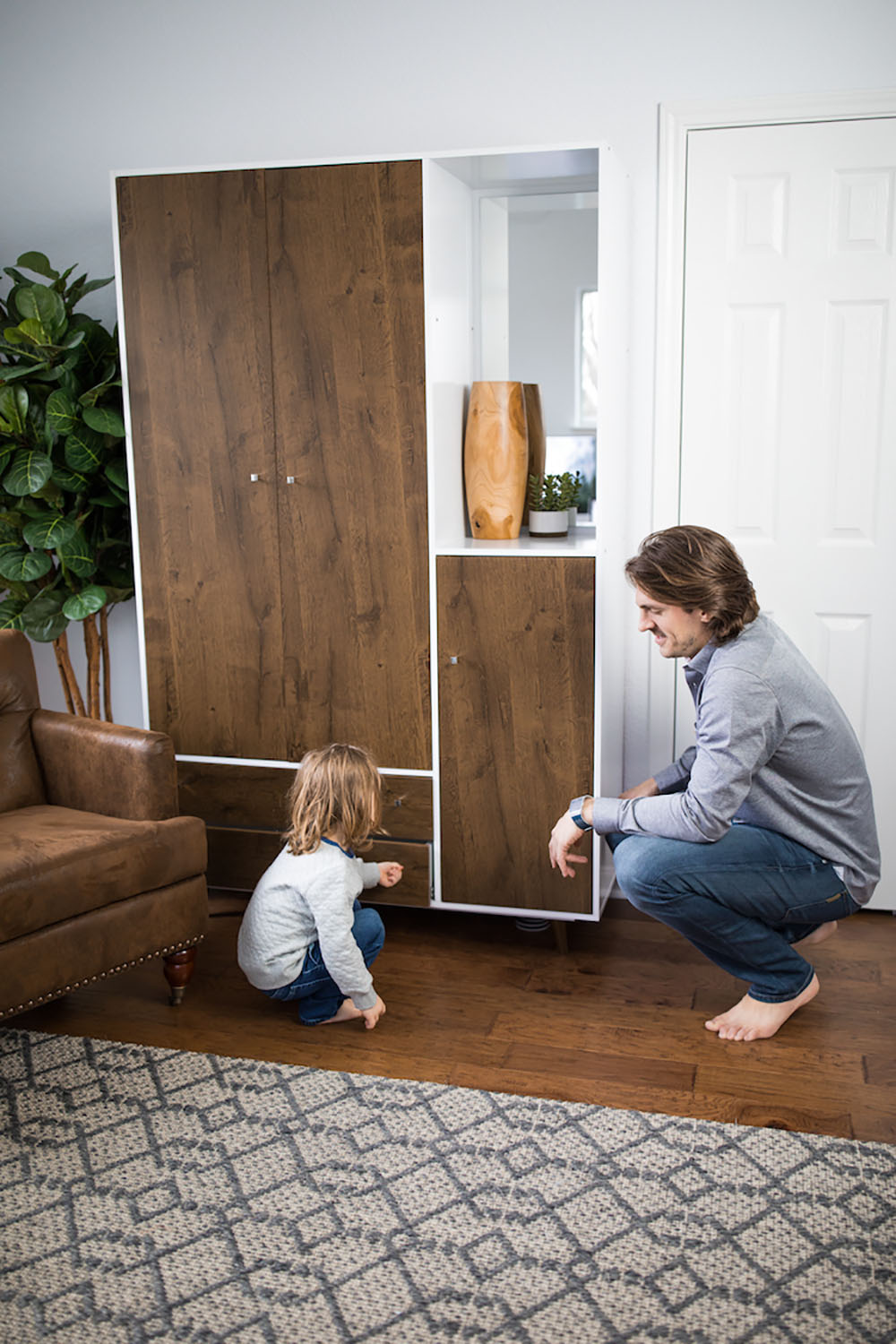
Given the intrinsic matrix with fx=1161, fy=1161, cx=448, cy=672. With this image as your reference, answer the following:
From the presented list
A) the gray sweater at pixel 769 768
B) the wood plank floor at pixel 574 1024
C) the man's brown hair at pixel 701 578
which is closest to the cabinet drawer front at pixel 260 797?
the wood plank floor at pixel 574 1024

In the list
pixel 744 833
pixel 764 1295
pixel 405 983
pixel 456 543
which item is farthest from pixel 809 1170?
pixel 456 543

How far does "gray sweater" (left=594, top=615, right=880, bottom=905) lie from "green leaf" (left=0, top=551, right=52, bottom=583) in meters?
1.66

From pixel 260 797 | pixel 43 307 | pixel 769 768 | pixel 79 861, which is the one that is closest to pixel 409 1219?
pixel 79 861

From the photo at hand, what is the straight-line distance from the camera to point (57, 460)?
10.3 feet

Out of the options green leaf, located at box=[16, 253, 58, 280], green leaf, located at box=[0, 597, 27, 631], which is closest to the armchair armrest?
green leaf, located at box=[0, 597, 27, 631]

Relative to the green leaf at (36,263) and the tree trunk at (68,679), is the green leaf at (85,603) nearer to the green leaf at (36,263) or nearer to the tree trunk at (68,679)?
the tree trunk at (68,679)

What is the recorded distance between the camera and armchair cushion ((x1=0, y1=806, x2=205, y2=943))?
87.0 inches

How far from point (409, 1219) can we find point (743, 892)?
0.91 metres

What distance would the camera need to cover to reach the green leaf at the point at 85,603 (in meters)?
3.08

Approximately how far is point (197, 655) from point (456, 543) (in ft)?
2.41

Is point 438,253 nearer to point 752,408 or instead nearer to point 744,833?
point 752,408

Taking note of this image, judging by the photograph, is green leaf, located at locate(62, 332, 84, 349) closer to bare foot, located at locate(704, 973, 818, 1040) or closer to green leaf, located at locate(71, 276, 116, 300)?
green leaf, located at locate(71, 276, 116, 300)

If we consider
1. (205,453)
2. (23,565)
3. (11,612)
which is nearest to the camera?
(205,453)

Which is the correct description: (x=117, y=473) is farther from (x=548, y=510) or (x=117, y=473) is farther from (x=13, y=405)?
(x=548, y=510)
